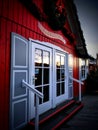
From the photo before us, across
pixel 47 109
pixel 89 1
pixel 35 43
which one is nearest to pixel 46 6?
pixel 35 43

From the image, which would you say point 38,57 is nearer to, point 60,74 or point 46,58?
point 46,58

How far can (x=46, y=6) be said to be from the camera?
6.10m

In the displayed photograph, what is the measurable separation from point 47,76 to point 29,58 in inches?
59.3

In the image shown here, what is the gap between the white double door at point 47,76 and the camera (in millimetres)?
5281

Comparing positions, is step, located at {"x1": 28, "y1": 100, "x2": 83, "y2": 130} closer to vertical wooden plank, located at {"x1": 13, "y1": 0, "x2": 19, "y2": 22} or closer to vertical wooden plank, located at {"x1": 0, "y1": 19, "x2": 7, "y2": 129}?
vertical wooden plank, located at {"x1": 0, "y1": 19, "x2": 7, "y2": 129}

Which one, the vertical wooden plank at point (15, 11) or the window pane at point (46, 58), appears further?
the window pane at point (46, 58)

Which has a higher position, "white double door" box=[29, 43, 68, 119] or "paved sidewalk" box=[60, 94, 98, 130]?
"white double door" box=[29, 43, 68, 119]

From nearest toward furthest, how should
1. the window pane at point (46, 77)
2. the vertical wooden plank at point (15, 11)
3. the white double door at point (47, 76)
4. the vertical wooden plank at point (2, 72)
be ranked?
1. the vertical wooden plank at point (2, 72)
2. the vertical wooden plank at point (15, 11)
3. the white double door at point (47, 76)
4. the window pane at point (46, 77)

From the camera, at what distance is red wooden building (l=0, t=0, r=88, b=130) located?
402 cm

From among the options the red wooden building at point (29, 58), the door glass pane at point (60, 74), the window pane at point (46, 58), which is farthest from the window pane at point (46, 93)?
the door glass pane at point (60, 74)

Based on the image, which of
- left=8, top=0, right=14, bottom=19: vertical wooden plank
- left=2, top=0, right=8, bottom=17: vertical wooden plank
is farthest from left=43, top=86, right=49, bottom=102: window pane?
left=2, top=0, right=8, bottom=17: vertical wooden plank

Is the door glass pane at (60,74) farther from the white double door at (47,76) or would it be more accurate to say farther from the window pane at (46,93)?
the window pane at (46,93)

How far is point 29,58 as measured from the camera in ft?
16.4

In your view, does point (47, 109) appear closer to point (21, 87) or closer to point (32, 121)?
point (32, 121)
